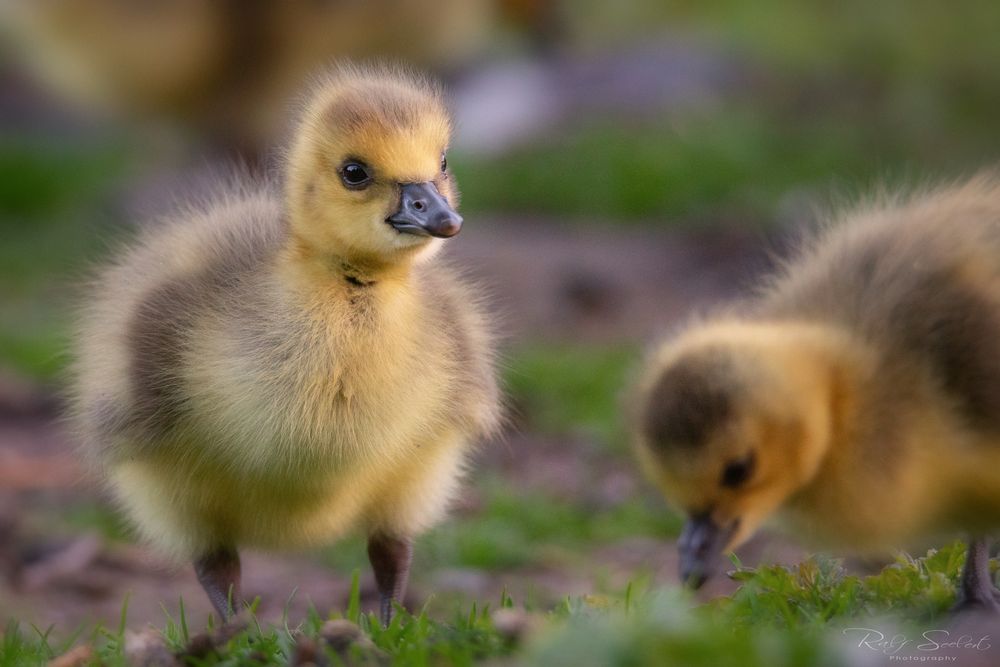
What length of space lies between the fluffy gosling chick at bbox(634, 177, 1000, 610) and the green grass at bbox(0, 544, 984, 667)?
16cm

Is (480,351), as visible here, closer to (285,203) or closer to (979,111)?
(285,203)

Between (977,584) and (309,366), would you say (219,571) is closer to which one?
(309,366)

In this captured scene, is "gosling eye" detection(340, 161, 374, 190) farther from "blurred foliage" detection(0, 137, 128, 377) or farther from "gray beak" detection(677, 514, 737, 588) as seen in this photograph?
"blurred foliage" detection(0, 137, 128, 377)

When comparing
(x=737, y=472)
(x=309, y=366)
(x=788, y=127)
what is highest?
(x=788, y=127)

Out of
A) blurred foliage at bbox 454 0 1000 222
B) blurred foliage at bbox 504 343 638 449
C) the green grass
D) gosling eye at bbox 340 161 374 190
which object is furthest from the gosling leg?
blurred foliage at bbox 454 0 1000 222

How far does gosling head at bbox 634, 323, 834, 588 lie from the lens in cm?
358

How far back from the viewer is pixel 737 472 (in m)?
3.63

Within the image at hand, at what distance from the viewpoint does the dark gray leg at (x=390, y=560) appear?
157 inches

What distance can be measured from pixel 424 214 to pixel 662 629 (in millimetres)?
1219

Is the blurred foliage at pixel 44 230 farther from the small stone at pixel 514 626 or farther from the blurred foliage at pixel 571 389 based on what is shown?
the small stone at pixel 514 626

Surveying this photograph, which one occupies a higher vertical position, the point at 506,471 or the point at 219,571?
the point at 506,471

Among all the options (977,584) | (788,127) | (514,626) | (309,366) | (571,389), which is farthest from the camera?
(788,127)

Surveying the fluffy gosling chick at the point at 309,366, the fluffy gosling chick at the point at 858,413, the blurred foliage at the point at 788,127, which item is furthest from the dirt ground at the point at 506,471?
the fluffy gosling chick at the point at 858,413

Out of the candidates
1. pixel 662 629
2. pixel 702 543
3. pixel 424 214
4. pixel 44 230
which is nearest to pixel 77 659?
pixel 424 214
